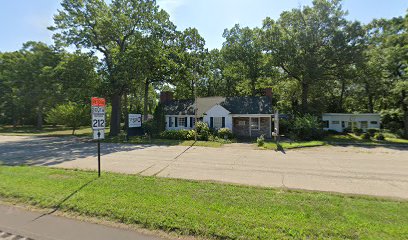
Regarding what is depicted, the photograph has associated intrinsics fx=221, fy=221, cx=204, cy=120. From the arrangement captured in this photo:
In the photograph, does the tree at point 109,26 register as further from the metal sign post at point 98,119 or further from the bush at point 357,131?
the bush at point 357,131

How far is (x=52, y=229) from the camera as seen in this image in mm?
4762

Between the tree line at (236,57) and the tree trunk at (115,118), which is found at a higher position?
the tree line at (236,57)

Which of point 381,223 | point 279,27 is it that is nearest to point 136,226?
point 381,223

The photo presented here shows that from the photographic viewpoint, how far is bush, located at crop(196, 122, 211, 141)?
23.2 m

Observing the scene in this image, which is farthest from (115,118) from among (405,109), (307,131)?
(405,109)

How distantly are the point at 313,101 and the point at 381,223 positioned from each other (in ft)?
→ 118

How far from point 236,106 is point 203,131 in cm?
622

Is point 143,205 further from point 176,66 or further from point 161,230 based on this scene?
point 176,66

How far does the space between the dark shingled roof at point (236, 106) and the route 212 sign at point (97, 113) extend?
62.9ft

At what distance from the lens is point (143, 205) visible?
18.6 feet

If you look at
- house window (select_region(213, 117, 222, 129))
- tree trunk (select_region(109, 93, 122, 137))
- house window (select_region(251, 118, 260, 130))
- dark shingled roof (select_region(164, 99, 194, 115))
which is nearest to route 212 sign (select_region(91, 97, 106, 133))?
house window (select_region(213, 117, 222, 129))

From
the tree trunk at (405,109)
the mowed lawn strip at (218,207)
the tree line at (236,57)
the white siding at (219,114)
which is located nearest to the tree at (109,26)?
the tree line at (236,57)

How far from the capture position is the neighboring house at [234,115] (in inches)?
1008

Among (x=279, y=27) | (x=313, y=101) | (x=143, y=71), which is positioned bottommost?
(x=313, y=101)
